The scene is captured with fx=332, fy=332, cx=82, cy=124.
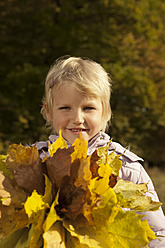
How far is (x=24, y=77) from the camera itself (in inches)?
310

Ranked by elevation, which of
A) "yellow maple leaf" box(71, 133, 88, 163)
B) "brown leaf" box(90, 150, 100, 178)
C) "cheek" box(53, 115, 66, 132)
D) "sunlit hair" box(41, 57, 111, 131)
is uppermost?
"sunlit hair" box(41, 57, 111, 131)

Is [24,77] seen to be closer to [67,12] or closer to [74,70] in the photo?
[67,12]

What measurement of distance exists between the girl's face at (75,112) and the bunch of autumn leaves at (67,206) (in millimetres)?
679

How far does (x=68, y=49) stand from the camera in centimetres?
836

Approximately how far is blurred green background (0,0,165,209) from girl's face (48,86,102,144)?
5.78 metres

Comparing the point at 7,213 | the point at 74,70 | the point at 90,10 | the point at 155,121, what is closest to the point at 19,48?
the point at 90,10

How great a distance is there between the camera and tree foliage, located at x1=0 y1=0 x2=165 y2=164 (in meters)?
7.88

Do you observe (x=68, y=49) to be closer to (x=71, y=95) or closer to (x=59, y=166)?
(x=71, y=95)

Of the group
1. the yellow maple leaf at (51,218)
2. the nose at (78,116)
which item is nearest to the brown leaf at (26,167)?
the yellow maple leaf at (51,218)

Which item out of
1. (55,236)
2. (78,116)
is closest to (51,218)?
(55,236)

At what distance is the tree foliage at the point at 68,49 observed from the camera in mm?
7883

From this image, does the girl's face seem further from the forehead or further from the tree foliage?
the tree foliage

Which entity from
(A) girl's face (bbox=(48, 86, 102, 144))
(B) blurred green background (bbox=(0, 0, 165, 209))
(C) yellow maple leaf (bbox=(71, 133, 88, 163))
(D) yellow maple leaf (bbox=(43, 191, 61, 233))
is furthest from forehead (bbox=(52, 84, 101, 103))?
(B) blurred green background (bbox=(0, 0, 165, 209))

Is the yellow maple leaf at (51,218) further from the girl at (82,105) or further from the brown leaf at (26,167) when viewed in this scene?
the girl at (82,105)
